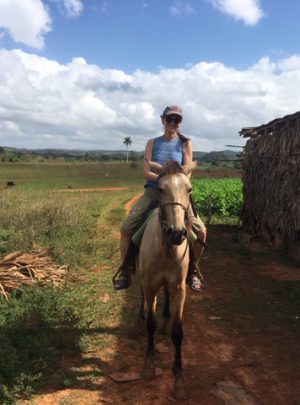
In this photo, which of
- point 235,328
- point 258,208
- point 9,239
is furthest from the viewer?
point 258,208

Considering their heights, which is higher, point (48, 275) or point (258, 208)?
point (258, 208)

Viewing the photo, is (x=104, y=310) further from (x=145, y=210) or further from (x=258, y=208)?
(x=258, y=208)

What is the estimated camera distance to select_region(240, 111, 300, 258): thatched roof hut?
37.4ft

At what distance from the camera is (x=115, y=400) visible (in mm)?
4543

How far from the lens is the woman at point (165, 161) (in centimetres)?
536

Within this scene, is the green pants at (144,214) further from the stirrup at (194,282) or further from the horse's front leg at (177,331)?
the horse's front leg at (177,331)

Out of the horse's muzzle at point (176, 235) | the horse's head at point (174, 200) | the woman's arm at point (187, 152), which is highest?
the woman's arm at point (187, 152)

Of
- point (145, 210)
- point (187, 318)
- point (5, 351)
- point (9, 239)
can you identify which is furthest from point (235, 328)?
point (9, 239)

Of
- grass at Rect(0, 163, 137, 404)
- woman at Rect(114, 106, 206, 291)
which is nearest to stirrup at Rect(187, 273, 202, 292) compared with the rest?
woman at Rect(114, 106, 206, 291)

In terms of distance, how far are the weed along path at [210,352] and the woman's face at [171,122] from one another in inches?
126

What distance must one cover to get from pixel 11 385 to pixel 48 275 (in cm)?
378

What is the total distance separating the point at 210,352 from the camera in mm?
5738

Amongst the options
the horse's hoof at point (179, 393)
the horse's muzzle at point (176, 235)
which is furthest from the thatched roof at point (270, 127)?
the horse's hoof at point (179, 393)

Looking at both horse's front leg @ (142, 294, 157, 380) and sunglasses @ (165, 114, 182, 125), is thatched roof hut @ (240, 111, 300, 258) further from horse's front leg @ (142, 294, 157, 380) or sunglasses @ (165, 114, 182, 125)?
horse's front leg @ (142, 294, 157, 380)
